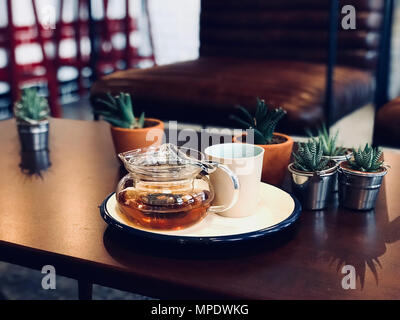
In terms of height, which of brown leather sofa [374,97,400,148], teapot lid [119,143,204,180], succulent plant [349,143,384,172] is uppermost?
teapot lid [119,143,204,180]

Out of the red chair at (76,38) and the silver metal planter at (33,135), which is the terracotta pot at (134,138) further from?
the red chair at (76,38)

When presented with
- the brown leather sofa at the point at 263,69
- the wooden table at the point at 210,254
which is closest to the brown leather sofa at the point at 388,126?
the brown leather sofa at the point at 263,69

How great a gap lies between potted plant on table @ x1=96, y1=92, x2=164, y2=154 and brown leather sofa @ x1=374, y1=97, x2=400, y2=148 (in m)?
0.88

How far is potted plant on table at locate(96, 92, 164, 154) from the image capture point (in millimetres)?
1000

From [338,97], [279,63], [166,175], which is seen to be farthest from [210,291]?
[279,63]

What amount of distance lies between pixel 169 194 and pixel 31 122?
0.60m

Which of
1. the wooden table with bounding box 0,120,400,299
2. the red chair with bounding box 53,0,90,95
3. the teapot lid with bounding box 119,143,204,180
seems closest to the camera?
the wooden table with bounding box 0,120,400,299

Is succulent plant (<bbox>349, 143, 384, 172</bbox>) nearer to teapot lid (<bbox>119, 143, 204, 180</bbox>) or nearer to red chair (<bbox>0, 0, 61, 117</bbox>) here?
teapot lid (<bbox>119, 143, 204, 180</bbox>)

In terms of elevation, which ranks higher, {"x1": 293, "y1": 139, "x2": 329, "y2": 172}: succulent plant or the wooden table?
{"x1": 293, "y1": 139, "x2": 329, "y2": 172}: succulent plant

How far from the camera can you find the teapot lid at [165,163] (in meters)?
0.65

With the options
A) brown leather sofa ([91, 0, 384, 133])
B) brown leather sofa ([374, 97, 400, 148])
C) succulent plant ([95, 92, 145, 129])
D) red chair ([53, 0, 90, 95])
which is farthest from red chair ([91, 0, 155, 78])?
succulent plant ([95, 92, 145, 129])

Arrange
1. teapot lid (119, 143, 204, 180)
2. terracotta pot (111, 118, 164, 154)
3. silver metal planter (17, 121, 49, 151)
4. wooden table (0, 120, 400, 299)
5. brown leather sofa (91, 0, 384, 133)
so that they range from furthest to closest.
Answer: brown leather sofa (91, 0, 384, 133), silver metal planter (17, 121, 49, 151), terracotta pot (111, 118, 164, 154), teapot lid (119, 143, 204, 180), wooden table (0, 120, 400, 299)

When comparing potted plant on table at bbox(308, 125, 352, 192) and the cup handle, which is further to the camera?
potted plant on table at bbox(308, 125, 352, 192)
